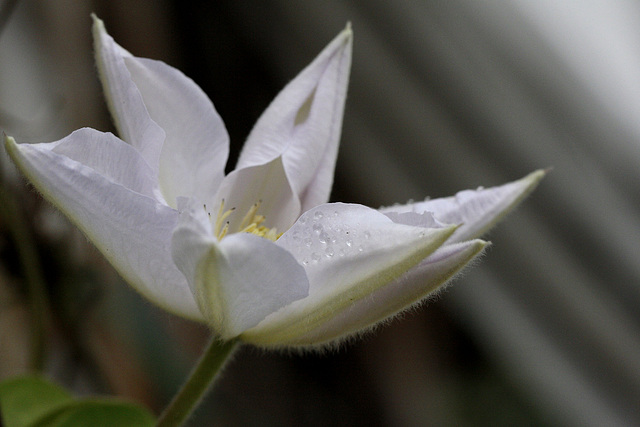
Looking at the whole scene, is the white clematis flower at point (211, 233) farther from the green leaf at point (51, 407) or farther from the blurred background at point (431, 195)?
the blurred background at point (431, 195)

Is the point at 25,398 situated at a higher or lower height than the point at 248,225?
lower

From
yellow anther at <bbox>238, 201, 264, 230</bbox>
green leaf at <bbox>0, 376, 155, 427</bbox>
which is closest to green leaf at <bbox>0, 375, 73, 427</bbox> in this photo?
green leaf at <bbox>0, 376, 155, 427</bbox>

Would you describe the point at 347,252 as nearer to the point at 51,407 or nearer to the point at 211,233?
the point at 211,233

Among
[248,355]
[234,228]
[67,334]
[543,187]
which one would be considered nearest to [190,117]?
[234,228]

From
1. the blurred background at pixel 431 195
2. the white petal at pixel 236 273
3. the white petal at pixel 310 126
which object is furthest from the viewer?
the blurred background at pixel 431 195

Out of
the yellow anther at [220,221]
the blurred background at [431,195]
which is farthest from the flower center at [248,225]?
the blurred background at [431,195]

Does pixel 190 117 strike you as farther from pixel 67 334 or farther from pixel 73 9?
pixel 73 9

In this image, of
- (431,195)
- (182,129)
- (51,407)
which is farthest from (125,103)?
(431,195)

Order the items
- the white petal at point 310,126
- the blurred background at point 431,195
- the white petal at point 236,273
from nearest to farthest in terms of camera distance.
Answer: the white petal at point 236,273, the white petal at point 310,126, the blurred background at point 431,195
